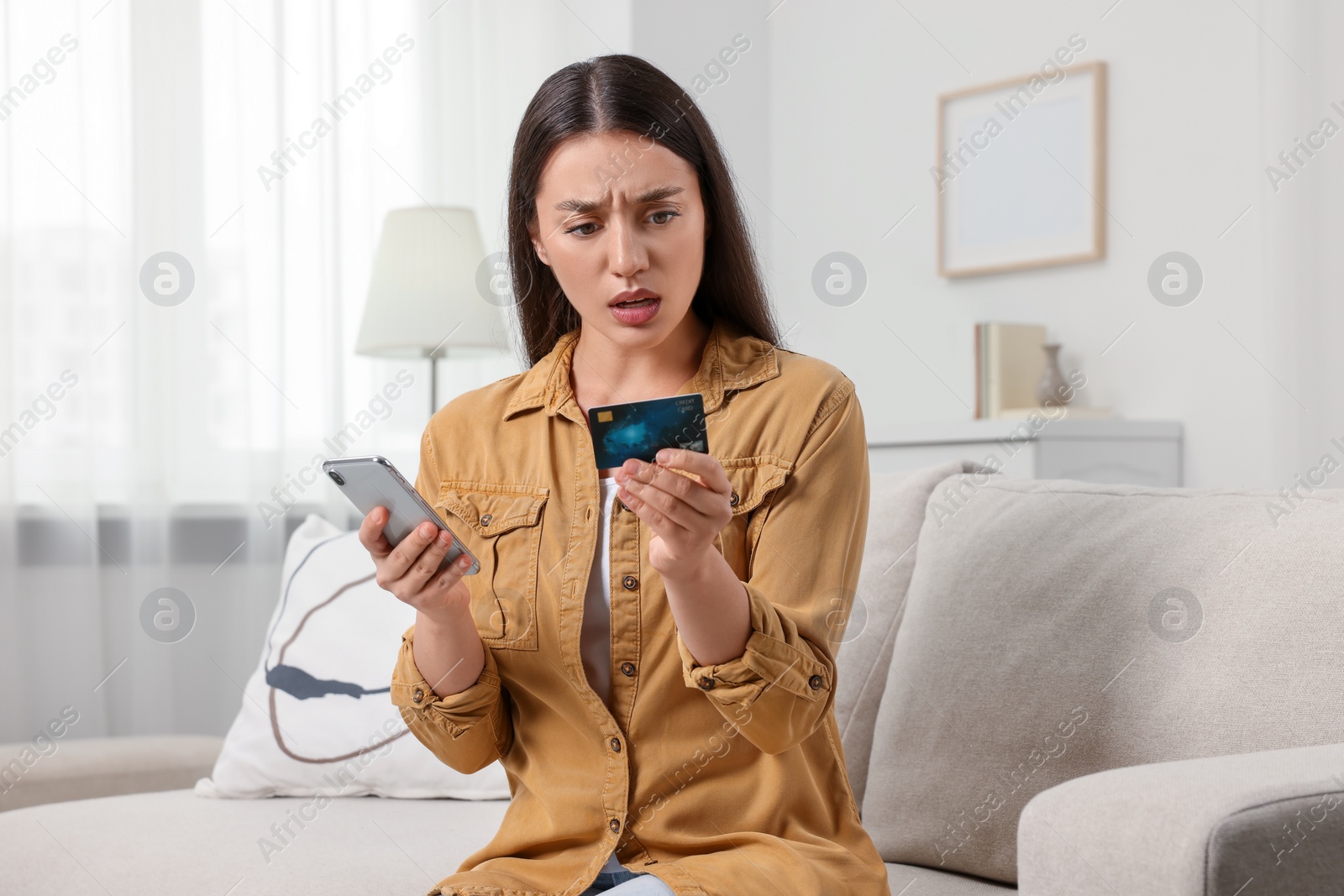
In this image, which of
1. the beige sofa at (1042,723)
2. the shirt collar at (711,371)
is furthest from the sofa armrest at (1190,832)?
the shirt collar at (711,371)

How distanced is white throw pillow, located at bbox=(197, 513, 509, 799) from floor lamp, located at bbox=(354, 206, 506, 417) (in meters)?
0.95

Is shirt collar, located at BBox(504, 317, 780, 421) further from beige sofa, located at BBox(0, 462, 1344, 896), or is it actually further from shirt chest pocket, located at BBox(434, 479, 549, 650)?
beige sofa, located at BBox(0, 462, 1344, 896)

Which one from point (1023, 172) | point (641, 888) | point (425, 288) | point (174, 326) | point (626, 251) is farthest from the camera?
point (1023, 172)

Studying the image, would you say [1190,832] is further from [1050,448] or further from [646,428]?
[1050,448]

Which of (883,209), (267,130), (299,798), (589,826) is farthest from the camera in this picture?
(883,209)

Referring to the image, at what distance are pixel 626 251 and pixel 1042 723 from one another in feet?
2.30

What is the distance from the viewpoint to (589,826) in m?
1.13

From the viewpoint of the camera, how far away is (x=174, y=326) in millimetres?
2912

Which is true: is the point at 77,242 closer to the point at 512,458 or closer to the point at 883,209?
the point at 512,458

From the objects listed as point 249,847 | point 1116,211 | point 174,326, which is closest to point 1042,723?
point 249,847

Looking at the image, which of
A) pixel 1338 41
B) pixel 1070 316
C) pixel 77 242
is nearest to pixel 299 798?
pixel 77 242

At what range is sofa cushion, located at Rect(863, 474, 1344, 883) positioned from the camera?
1203mm

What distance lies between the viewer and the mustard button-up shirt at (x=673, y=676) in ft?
3.48

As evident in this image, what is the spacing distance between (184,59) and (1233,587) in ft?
8.90
